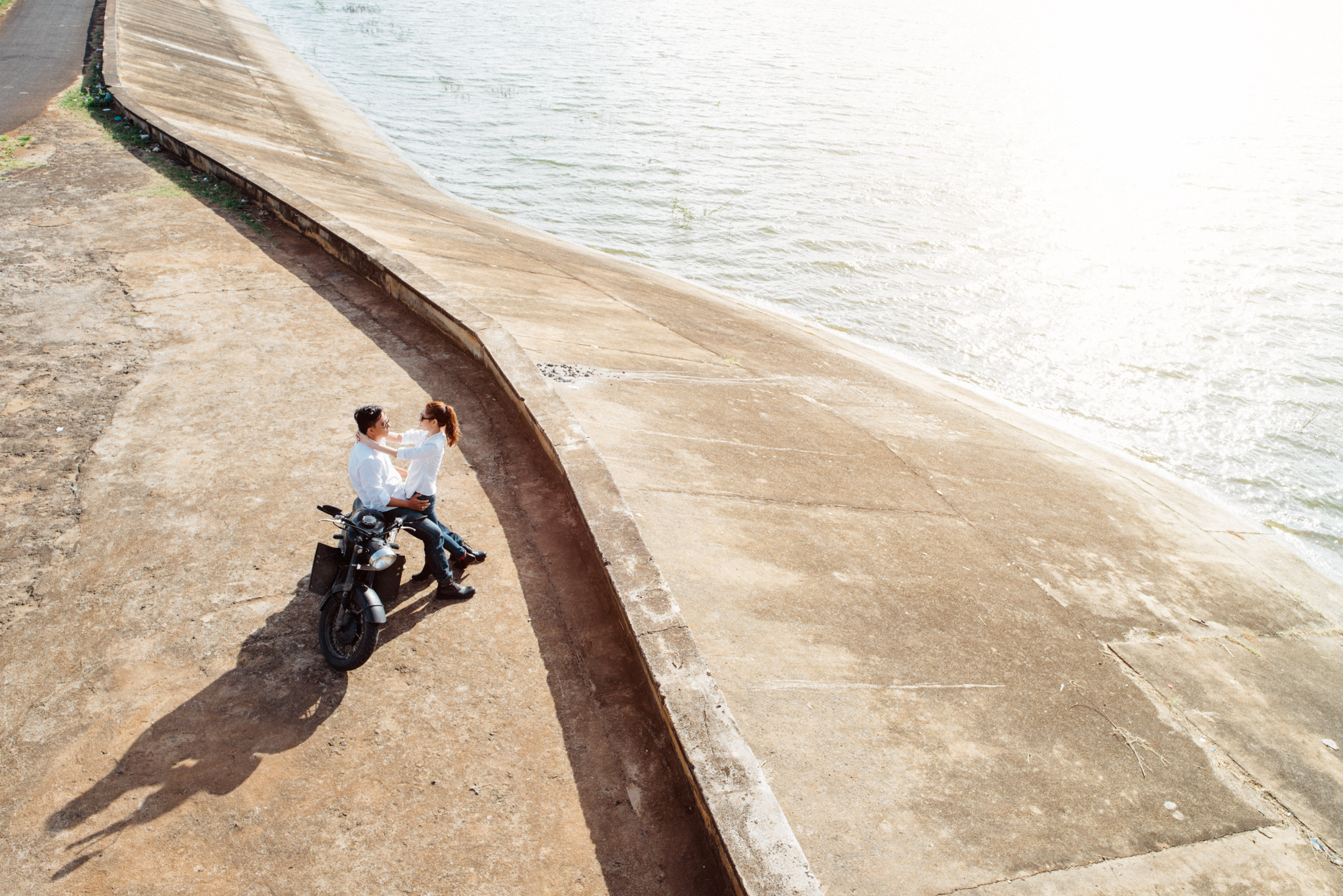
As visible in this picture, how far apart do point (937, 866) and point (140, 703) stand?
13.8 ft

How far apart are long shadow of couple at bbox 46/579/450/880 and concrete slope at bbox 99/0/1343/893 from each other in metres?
1.76

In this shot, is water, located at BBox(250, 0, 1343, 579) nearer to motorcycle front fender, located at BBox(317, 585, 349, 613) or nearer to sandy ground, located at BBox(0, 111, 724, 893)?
sandy ground, located at BBox(0, 111, 724, 893)

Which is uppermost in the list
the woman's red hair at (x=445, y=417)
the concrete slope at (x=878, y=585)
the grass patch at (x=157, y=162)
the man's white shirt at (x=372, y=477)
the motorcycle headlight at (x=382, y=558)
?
the woman's red hair at (x=445, y=417)

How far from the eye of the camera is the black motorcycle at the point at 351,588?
14.2 ft

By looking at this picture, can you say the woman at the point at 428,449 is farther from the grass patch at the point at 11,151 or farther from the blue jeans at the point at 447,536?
the grass patch at the point at 11,151

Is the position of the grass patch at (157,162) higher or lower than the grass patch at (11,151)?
higher

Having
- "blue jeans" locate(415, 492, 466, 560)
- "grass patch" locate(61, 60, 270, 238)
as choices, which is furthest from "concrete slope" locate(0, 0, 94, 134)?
"blue jeans" locate(415, 492, 466, 560)

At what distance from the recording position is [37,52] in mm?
21500

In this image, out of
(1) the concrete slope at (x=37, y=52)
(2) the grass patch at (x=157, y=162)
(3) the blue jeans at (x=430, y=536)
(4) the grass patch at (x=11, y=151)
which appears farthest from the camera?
(1) the concrete slope at (x=37, y=52)

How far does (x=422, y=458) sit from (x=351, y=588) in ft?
2.69

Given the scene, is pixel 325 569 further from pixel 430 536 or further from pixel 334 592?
pixel 430 536

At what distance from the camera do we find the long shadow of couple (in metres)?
3.65

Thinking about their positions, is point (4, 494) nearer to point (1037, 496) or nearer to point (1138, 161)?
point (1037, 496)

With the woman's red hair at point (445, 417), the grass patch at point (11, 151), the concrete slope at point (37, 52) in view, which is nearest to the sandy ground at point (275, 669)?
the woman's red hair at point (445, 417)
